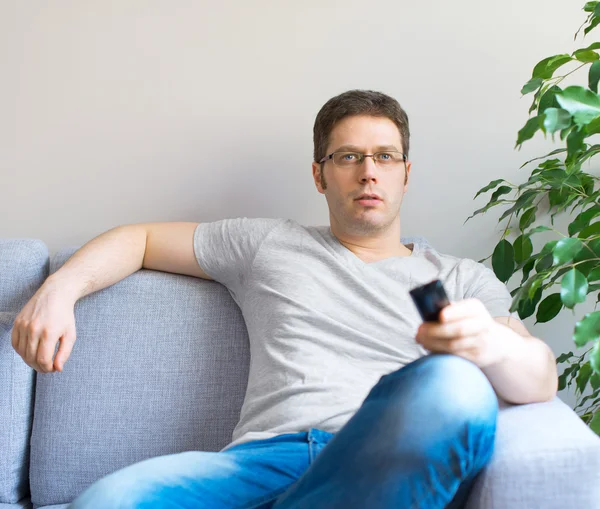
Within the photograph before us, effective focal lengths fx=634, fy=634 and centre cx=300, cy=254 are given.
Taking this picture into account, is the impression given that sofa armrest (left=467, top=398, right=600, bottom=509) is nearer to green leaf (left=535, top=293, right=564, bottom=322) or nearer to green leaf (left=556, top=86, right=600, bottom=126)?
green leaf (left=556, top=86, right=600, bottom=126)

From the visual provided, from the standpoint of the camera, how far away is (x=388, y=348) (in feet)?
4.38

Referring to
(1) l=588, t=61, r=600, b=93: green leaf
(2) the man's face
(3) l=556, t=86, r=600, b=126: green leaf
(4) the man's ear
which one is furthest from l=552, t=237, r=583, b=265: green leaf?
(4) the man's ear

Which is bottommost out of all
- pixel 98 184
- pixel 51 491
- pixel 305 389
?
pixel 51 491

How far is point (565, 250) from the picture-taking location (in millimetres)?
1105

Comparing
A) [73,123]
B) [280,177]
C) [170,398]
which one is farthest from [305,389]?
[73,123]

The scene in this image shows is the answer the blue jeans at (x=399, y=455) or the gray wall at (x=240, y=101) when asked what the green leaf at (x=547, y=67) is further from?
the blue jeans at (x=399, y=455)

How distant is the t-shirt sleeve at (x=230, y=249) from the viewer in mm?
1491

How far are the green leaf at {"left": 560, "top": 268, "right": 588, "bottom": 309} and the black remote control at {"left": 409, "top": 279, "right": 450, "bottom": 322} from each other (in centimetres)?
35

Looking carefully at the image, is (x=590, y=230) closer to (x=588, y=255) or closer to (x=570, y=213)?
(x=588, y=255)

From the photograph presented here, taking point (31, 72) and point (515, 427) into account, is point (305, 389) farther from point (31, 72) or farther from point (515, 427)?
point (31, 72)

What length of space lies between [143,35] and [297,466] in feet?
4.33

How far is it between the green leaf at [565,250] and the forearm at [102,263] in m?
0.92

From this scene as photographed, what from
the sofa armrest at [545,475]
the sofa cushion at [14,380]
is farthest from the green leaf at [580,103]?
the sofa cushion at [14,380]

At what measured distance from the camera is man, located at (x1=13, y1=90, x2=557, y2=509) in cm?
83
